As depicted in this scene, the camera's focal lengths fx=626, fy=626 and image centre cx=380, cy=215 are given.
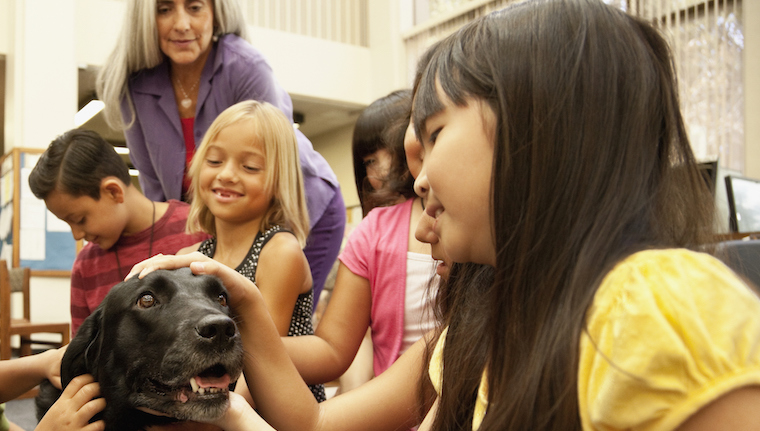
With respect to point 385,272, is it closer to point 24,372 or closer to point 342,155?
point 24,372

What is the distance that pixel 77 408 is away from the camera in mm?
1226

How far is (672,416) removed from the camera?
56 centimetres

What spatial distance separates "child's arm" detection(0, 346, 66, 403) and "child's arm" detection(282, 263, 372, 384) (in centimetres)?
55

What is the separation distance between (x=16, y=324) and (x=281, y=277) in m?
5.01

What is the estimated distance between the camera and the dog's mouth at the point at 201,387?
3.89 ft

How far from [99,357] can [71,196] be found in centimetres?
132

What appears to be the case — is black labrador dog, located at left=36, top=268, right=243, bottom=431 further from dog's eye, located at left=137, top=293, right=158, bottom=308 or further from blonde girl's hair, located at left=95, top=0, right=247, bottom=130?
blonde girl's hair, located at left=95, top=0, right=247, bottom=130

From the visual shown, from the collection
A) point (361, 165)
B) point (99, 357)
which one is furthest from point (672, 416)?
point (361, 165)

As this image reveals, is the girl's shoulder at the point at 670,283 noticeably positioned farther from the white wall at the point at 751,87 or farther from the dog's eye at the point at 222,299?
the white wall at the point at 751,87

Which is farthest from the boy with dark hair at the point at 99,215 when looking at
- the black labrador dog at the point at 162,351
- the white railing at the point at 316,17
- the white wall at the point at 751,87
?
the white railing at the point at 316,17

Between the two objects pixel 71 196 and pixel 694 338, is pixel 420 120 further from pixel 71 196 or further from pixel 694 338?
pixel 71 196

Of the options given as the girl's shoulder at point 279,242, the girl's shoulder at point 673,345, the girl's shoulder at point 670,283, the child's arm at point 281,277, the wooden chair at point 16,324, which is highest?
the girl's shoulder at point 670,283

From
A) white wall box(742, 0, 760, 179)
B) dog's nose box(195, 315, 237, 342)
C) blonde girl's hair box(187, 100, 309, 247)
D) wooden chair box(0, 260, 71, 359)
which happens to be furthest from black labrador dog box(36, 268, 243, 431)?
white wall box(742, 0, 760, 179)

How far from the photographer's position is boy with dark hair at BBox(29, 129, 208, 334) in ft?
7.88
